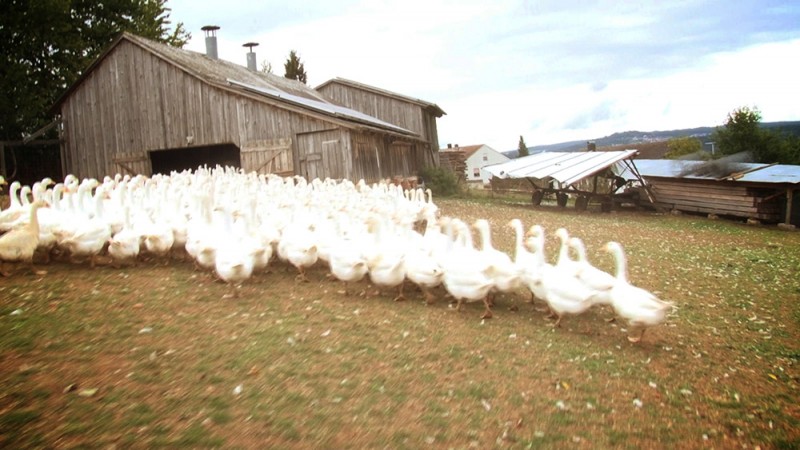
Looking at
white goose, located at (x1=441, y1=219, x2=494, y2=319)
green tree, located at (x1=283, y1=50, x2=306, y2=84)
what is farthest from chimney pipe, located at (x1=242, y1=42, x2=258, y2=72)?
white goose, located at (x1=441, y1=219, x2=494, y2=319)

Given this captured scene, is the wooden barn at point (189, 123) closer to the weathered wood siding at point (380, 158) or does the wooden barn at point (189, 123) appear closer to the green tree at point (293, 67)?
the weathered wood siding at point (380, 158)

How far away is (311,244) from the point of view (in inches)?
329

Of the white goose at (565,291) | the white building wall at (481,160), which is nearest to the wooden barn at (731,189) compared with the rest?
the white goose at (565,291)

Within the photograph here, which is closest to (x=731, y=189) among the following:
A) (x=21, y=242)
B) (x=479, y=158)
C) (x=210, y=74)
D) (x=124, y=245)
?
(x=124, y=245)

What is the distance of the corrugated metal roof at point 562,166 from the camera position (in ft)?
68.1

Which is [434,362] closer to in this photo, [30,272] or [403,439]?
[403,439]

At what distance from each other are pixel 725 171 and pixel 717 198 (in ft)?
5.78

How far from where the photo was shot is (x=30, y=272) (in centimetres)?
819

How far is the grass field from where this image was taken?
14.1ft

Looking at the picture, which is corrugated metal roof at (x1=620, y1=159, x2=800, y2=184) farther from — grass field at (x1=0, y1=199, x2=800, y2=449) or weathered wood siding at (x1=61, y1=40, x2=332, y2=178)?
weathered wood siding at (x1=61, y1=40, x2=332, y2=178)

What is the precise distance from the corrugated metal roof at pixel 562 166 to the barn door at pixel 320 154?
325 inches

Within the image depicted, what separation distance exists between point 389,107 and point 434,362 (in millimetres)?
28851

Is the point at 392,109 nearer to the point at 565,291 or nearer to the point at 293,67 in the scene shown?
the point at 293,67

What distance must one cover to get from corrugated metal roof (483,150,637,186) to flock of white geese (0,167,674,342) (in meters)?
12.4
